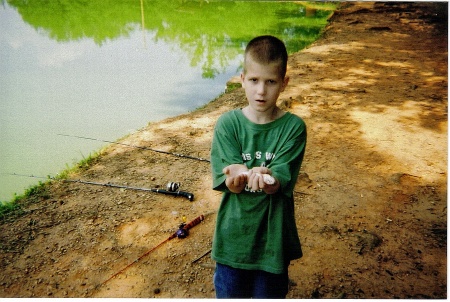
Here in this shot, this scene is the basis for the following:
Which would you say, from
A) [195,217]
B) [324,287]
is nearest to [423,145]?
[324,287]

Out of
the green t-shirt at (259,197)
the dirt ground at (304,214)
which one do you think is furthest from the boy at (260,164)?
the dirt ground at (304,214)

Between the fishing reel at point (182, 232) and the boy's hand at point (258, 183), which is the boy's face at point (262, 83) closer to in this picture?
the boy's hand at point (258, 183)

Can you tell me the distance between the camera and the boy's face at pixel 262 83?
146 centimetres

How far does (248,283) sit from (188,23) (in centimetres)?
1065

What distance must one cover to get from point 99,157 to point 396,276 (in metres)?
3.60

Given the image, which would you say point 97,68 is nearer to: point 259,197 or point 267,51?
point 267,51

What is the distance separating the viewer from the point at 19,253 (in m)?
2.85

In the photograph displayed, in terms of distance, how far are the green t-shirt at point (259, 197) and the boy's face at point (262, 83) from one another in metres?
0.09

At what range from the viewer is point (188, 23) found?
11.0 m

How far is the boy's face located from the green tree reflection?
4.32 m

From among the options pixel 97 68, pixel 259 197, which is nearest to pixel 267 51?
pixel 259 197

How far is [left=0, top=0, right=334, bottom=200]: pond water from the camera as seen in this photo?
439cm

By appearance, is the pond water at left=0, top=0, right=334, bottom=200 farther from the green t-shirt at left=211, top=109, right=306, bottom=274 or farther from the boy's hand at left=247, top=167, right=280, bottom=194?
the boy's hand at left=247, top=167, right=280, bottom=194

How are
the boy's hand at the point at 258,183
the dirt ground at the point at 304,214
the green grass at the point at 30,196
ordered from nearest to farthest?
the boy's hand at the point at 258,183 < the dirt ground at the point at 304,214 < the green grass at the point at 30,196
